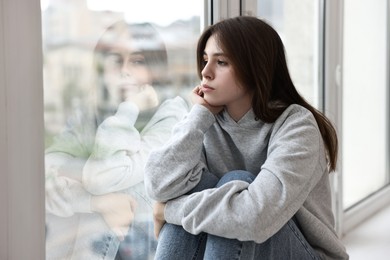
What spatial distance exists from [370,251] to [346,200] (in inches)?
20.2

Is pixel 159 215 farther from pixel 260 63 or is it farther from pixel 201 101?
pixel 260 63

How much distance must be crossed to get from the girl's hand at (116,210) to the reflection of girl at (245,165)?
17 cm

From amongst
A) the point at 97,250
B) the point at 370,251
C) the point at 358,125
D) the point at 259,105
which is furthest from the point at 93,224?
the point at 358,125

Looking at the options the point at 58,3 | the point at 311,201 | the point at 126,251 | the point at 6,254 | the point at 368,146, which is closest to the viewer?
the point at 6,254

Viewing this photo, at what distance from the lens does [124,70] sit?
65.5 inches

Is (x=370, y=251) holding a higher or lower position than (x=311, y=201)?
lower

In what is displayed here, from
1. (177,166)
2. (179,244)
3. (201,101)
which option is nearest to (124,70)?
(201,101)

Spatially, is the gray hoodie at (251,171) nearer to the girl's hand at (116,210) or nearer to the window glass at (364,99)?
the girl's hand at (116,210)

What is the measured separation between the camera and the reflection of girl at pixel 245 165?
4.64 feet

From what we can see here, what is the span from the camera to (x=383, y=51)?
3531 millimetres

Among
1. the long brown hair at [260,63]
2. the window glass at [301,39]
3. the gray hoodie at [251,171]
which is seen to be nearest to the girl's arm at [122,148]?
the gray hoodie at [251,171]

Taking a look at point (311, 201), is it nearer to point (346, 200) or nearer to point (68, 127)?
point (68, 127)

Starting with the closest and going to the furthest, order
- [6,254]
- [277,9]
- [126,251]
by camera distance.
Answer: [6,254] < [126,251] < [277,9]

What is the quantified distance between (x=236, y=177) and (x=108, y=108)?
36 cm
